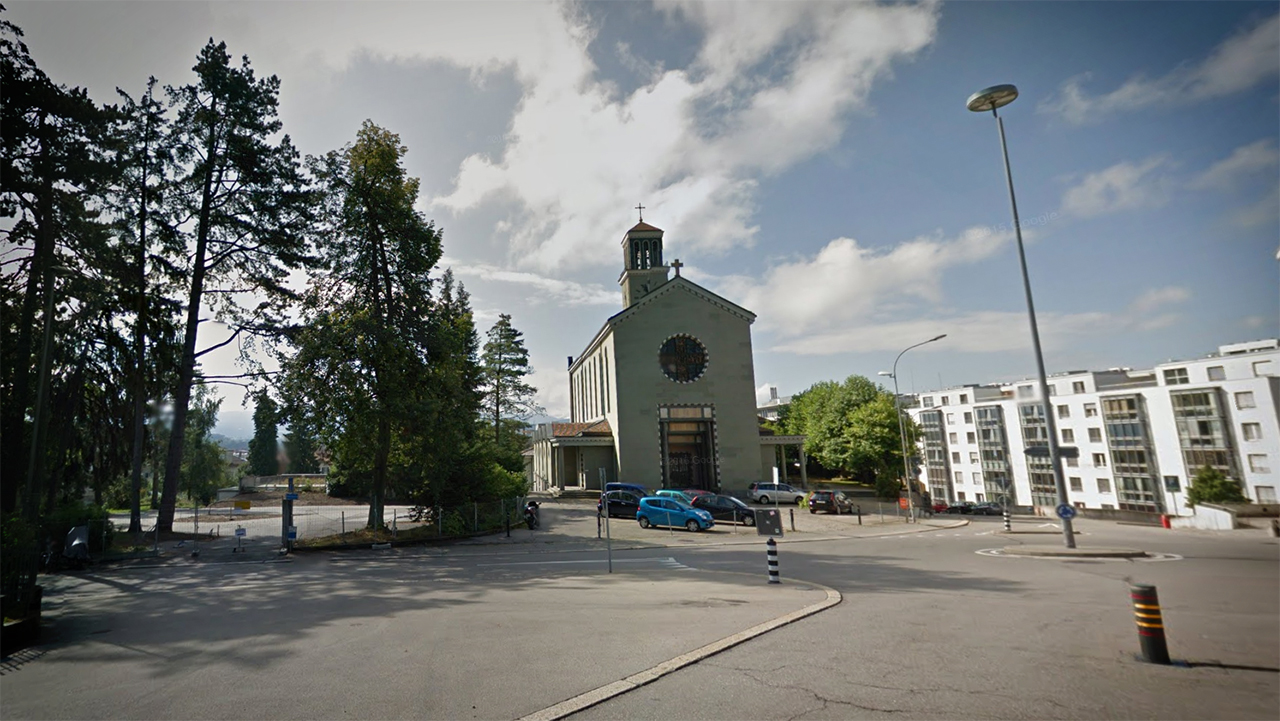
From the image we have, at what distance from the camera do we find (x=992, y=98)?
14219mm

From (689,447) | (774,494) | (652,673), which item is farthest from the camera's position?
(689,447)

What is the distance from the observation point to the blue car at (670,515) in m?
26.1

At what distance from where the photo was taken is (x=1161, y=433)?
1309 cm

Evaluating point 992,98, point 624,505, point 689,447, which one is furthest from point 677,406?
point 992,98

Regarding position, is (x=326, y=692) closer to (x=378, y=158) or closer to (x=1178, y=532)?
(x=378, y=158)

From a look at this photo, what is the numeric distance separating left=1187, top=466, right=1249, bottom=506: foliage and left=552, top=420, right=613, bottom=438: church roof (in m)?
38.5

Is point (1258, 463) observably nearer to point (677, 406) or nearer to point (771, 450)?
point (677, 406)

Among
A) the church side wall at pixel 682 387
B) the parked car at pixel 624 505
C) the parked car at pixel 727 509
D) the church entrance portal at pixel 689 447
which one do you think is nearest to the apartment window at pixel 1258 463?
the parked car at pixel 727 509

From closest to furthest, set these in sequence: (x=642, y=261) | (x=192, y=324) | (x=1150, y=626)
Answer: (x=1150, y=626), (x=192, y=324), (x=642, y=261)

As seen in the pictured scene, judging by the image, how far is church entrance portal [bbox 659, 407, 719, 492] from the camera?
150ft

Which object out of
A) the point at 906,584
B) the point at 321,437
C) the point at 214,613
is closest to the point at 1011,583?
the point at 906,584

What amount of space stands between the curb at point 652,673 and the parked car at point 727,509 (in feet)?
66.9

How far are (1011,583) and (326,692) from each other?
12.4 meters

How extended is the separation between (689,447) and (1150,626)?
41199mm
